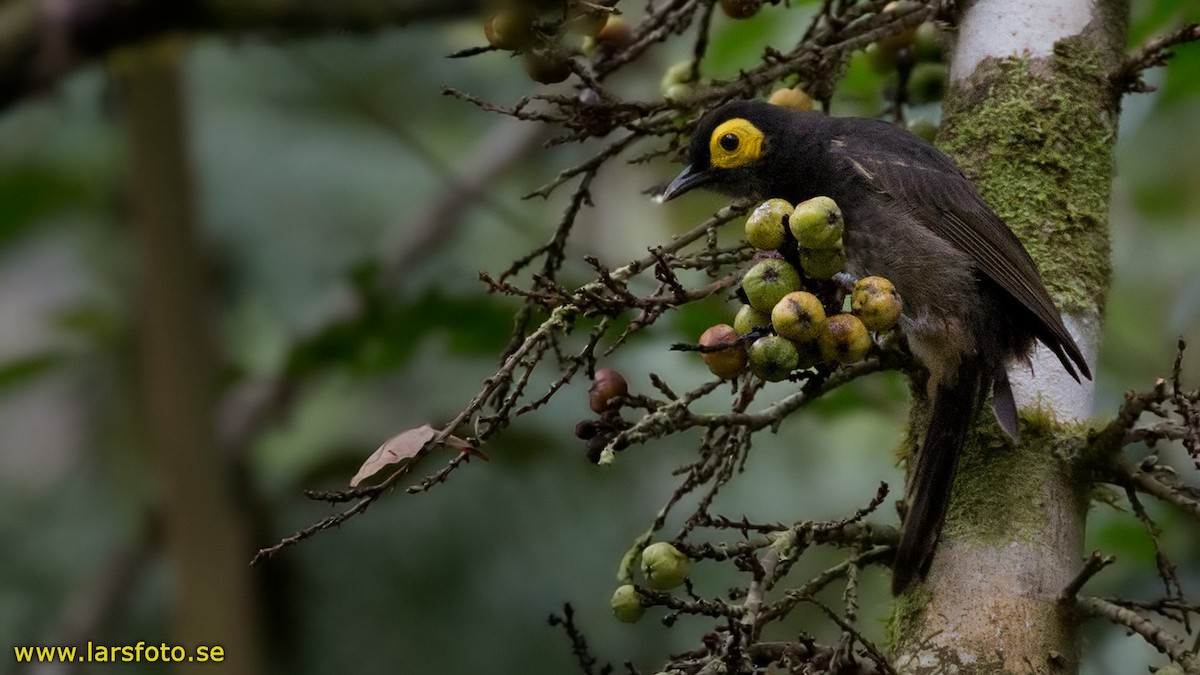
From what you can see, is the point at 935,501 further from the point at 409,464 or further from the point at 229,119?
the point at 229,119

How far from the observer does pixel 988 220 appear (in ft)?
8.59

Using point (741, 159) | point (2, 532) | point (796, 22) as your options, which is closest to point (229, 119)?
point (2, 532)

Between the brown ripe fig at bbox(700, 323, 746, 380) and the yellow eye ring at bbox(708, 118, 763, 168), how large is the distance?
946 mm

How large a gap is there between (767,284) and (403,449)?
723 millimetres

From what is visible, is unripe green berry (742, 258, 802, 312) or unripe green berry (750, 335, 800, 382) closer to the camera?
unripe green berry (750, 335, 800, 382)

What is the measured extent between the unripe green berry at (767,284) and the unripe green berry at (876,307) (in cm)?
12

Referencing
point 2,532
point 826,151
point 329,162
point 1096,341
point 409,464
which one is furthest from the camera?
point 329,162

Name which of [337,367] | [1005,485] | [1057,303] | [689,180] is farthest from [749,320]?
[337,367]

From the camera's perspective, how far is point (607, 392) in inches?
93.7

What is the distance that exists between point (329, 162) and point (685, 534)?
16.4 feet

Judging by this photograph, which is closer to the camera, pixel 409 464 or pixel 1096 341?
pixel 409 464

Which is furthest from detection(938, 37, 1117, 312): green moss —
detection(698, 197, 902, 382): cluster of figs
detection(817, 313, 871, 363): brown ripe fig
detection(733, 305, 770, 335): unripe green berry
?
detection(733, 305, 770, 335): unripe green berry

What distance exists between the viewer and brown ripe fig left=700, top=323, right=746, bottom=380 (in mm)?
2285

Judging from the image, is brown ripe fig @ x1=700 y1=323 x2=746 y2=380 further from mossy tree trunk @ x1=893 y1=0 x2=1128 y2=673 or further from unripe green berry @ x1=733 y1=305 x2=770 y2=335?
mossy tree trunk @ x1=893 y1=0 x2=1128 y2=673
